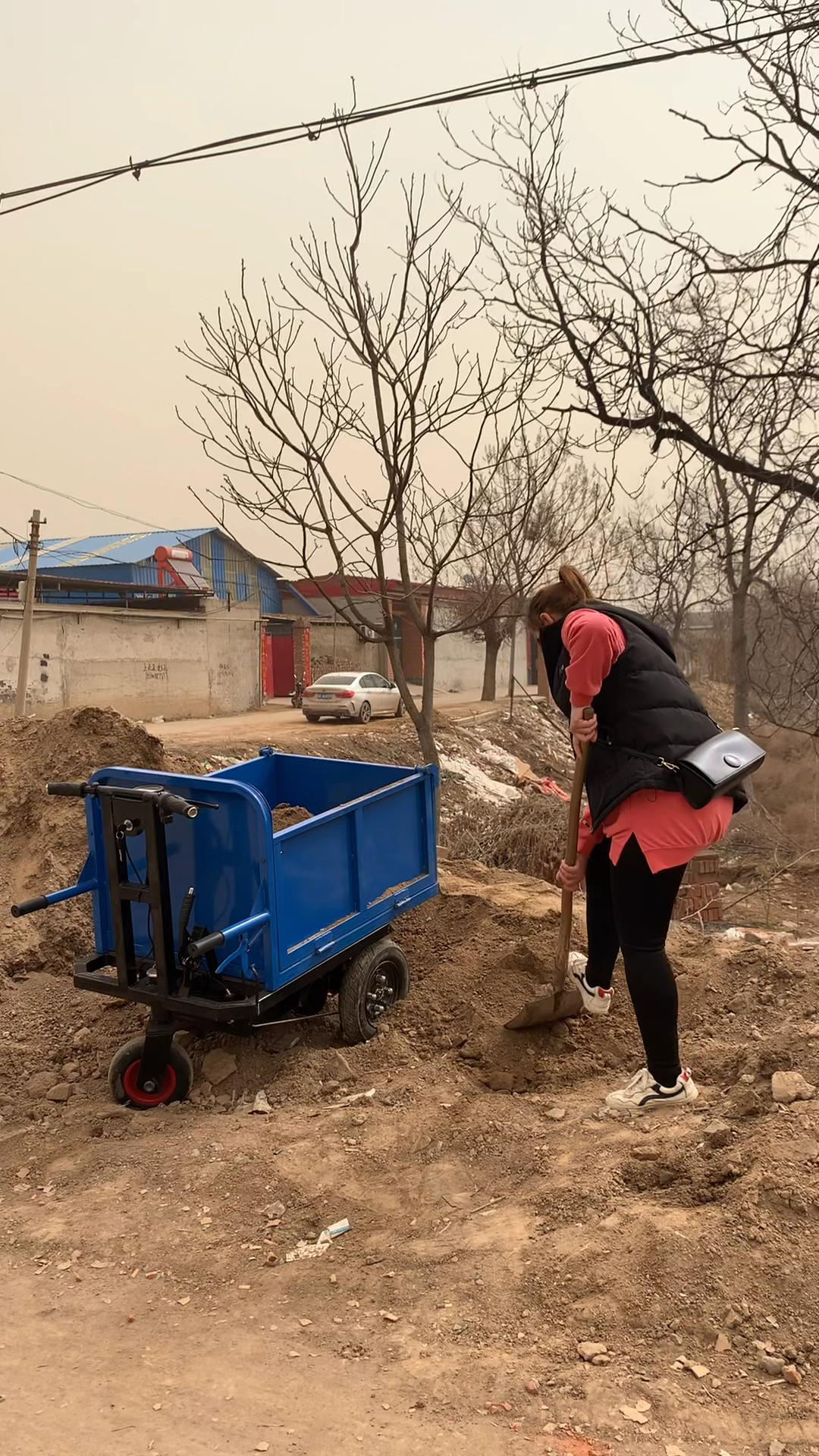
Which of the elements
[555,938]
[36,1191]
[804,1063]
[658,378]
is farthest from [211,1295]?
[658,378]

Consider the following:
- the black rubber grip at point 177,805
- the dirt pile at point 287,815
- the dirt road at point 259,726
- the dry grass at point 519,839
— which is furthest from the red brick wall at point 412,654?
the black rubber grip at point 177,805

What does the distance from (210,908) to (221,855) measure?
0.25m

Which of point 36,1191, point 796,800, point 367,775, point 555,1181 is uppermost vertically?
point 367,775

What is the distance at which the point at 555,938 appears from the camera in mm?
5434

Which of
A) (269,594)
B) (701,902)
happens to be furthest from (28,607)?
(269,594)

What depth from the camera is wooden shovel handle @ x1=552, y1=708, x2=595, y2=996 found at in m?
3.75

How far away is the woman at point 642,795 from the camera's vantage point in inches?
134

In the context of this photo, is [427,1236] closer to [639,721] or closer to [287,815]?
[639,721]

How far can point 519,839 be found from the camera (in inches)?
411

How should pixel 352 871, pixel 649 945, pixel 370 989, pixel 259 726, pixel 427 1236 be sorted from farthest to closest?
pixel 259 726 → pixel 370 989 → pixel 352 871 → pixel 649 945 → pixel 427 1236

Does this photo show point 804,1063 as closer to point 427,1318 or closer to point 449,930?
point 427,1318

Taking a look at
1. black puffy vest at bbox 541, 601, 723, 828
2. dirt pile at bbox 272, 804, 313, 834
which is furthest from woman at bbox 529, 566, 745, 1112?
dirt pile at bbox 272, 804, 313, 834

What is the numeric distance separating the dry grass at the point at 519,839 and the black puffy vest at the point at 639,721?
233 inches

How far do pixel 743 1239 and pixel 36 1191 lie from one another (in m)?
2.54
